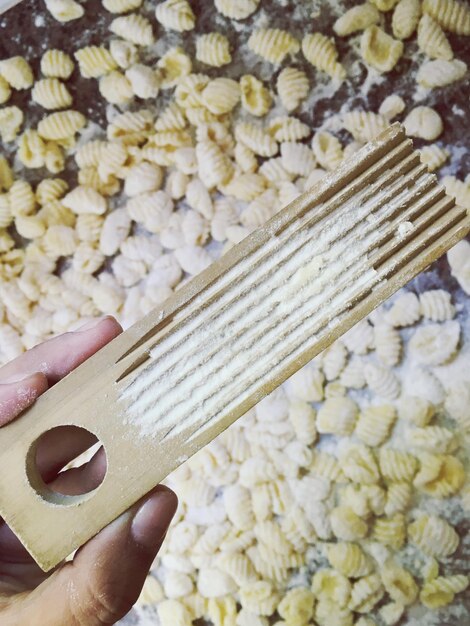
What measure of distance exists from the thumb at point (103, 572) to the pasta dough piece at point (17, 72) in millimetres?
754

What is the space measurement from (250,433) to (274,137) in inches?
17.2

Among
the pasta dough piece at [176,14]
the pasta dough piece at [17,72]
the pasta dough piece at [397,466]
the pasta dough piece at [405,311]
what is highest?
the pasta dough piece at [17,72]

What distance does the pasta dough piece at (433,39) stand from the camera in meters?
0.98

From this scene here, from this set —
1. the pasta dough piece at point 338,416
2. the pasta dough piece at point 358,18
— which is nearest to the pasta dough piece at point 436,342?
the pasta dough piece at point 338,416

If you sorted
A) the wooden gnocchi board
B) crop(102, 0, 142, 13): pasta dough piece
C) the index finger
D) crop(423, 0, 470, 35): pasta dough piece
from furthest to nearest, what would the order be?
crop(102, 0, 142, 13): pasta dough piece → crop(423, 0, 470, 35): pasta dough piece → the index finger → the wooden gnocchi board

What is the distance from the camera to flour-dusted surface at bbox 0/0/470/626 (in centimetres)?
102

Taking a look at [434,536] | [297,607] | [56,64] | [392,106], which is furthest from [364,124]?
[297,607]

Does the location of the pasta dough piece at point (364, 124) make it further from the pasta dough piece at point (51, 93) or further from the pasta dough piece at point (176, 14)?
the pasta dough piece at point (51, 93)

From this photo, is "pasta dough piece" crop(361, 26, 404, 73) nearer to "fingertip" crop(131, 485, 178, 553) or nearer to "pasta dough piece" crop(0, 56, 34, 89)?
"pasta dough piece" crop(0, 56, 34, 89)

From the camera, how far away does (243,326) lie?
58 centimetres

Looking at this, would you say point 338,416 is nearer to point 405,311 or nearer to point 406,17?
point 405,311

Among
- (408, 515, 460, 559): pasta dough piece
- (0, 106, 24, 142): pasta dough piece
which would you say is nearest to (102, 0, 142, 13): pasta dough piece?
(0, 106, 24, 142): pasta dough piece

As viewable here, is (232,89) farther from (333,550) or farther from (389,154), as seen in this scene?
(333,550)

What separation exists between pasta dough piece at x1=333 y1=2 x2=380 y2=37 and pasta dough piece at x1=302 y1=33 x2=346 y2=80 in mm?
29
